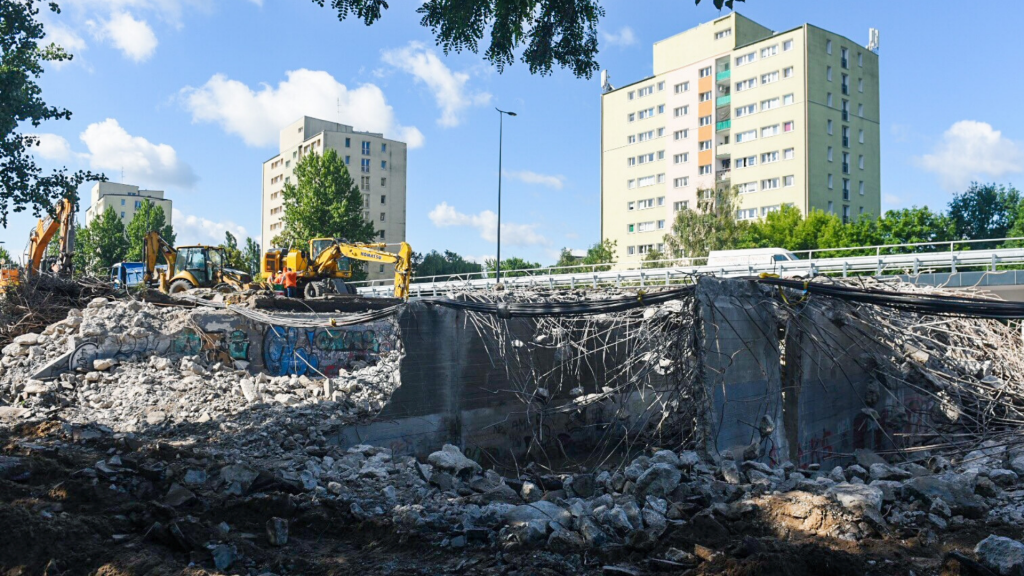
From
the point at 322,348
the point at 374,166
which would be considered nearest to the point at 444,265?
the point at 374,166

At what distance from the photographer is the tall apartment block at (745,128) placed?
49594 millimetres

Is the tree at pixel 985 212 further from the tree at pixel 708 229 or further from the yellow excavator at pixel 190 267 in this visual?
the yellow excavator at pixel 190 267

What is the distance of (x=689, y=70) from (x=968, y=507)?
5554 centimetres

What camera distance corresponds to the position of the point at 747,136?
53.1 m

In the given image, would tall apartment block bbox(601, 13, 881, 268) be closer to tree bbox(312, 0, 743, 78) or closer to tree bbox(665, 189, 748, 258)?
tree bbox(665, 189, 748, 258)

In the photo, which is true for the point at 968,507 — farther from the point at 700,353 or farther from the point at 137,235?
the point at 137,235

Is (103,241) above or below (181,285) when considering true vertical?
above

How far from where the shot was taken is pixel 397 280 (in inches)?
791

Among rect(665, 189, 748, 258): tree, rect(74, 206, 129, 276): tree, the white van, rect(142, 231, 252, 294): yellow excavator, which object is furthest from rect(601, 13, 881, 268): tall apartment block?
rect(74, 206, 129, 276): tree

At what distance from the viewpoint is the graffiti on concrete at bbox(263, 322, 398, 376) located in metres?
13.7

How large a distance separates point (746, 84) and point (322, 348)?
156 feet

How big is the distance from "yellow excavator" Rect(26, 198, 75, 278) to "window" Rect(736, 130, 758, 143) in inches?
1802

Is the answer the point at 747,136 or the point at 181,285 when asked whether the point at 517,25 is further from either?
the point at 747,136

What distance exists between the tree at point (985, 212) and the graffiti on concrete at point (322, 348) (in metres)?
48.0
